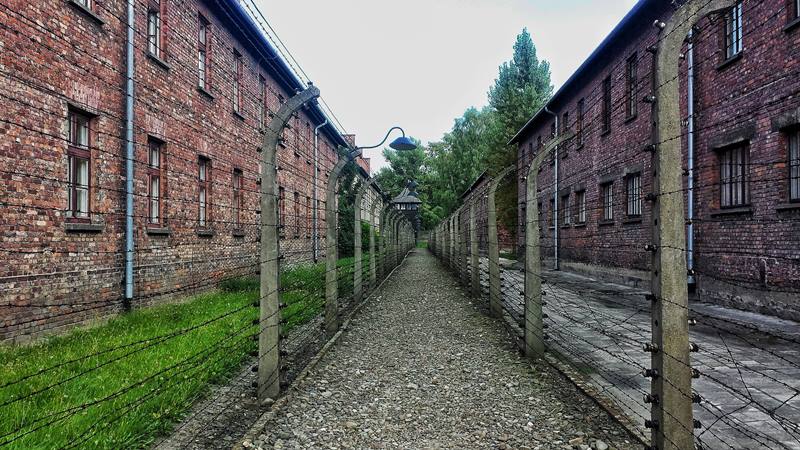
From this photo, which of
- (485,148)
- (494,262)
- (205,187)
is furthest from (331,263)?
(485,148)

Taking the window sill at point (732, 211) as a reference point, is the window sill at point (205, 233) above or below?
below

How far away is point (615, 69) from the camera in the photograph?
16.1 metres

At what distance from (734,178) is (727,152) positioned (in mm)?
562

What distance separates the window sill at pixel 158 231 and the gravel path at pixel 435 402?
189 inches

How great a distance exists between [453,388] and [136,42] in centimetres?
840

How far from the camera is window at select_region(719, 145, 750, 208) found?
33.2ft

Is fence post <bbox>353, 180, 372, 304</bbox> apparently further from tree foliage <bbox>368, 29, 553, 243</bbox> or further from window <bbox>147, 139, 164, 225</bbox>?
tree foliage <bbox>368, 29, 553, 243</bbox>

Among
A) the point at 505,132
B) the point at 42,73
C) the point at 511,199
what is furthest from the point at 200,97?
the point at 505,132

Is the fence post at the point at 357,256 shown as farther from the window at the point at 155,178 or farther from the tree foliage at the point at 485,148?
the tree foliage at the point at 485,148

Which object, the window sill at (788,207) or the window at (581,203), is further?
the window at (581,203)

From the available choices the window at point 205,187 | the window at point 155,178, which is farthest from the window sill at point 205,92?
the window at point 155,178

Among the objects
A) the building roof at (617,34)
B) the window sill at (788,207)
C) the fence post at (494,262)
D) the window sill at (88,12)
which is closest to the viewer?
the window sill at (88,12)

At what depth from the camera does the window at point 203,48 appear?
12.6 metres

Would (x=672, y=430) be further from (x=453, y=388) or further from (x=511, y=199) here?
(x=511, y=199)
